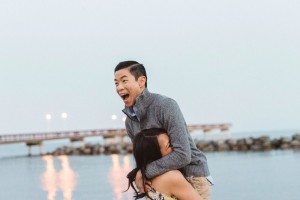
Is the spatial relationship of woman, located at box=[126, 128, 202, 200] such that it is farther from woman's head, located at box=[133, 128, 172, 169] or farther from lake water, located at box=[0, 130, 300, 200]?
lake water, located at box=[0, 130, 300, 200]

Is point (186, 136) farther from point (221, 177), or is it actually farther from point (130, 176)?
point (221, 177)

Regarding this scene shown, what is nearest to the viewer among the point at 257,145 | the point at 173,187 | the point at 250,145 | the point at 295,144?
the point at 173,187

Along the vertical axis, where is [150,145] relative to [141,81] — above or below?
below

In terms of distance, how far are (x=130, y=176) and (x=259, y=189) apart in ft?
45.5

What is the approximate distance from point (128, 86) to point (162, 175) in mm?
453

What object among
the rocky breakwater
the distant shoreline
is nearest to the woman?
the distant shoreline

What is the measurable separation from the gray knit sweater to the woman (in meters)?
0.03

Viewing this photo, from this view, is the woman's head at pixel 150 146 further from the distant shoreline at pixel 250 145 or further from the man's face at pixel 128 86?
the distant shoreline at pixel 250 145

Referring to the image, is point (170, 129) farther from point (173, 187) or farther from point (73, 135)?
point (73, 135)

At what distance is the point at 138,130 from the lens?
2.78 m

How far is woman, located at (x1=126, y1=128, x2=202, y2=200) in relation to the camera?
251 cm

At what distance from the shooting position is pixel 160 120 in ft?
8.61

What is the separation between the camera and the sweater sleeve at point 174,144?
2549 millimetres

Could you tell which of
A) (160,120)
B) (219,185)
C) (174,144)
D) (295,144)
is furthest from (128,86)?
(295,144)
